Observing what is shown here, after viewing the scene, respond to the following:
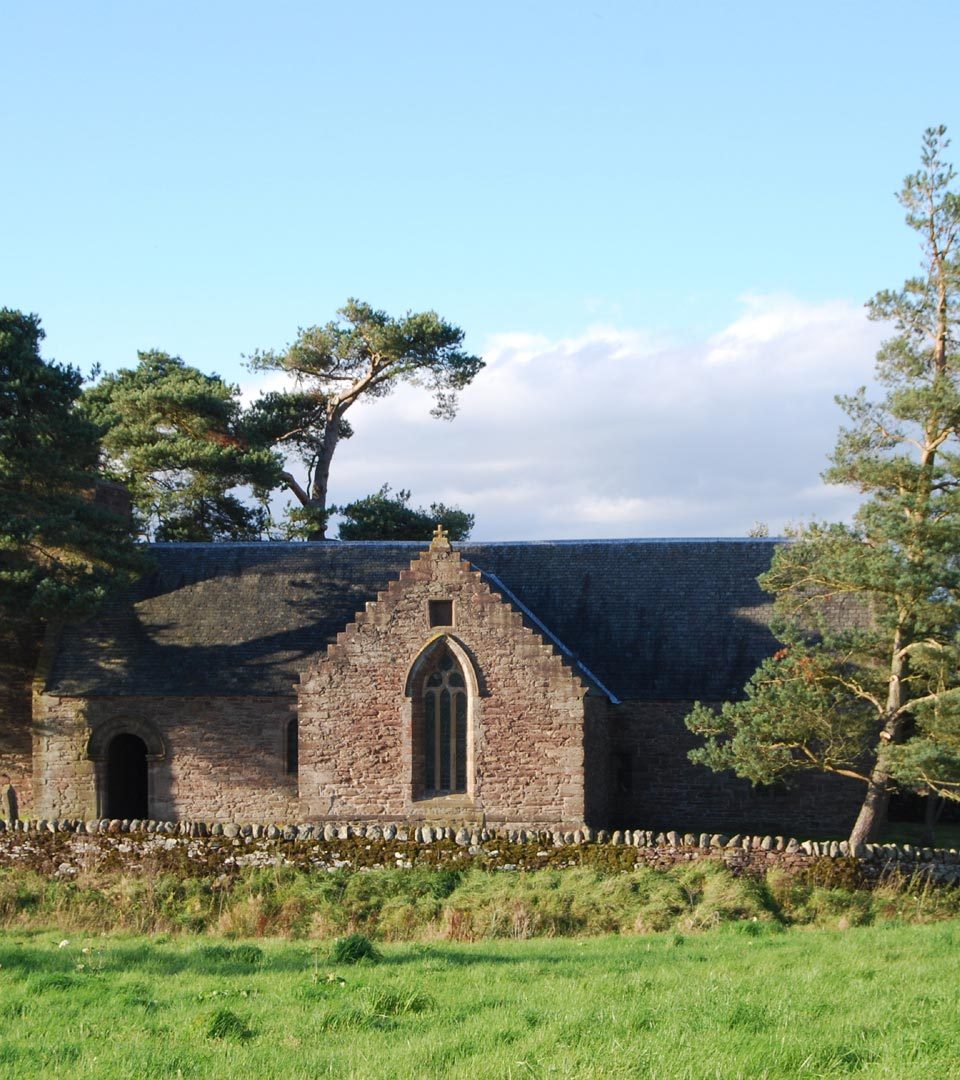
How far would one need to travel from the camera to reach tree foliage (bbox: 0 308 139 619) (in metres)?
28.1

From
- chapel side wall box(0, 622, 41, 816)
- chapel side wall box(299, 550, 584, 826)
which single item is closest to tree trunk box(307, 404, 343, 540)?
chapel side wall box(0, 622, 41, 816)

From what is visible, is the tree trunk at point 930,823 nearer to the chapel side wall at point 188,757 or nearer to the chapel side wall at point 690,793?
the chapel side wall at point 690,793

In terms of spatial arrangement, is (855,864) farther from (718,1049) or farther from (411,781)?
(718,1049)

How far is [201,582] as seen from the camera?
32625mm

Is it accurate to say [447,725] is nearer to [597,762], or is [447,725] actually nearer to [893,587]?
[597,762]

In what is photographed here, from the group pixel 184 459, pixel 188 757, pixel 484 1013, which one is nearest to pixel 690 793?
pixel 188 757

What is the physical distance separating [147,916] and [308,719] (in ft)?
22.0

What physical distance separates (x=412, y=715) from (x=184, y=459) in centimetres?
2139

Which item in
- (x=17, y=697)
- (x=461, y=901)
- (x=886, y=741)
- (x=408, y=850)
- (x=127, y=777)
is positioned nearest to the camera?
(x=461, y=901)

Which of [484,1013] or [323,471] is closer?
[484,1013]

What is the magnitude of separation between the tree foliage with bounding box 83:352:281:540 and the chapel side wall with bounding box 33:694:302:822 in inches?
616

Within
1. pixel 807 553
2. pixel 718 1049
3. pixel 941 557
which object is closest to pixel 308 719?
pixel 807 553

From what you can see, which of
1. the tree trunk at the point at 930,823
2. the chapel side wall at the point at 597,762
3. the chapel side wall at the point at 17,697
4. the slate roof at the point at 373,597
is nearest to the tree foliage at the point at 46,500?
the slate roof at the point at 373,597

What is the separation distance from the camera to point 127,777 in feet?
103
